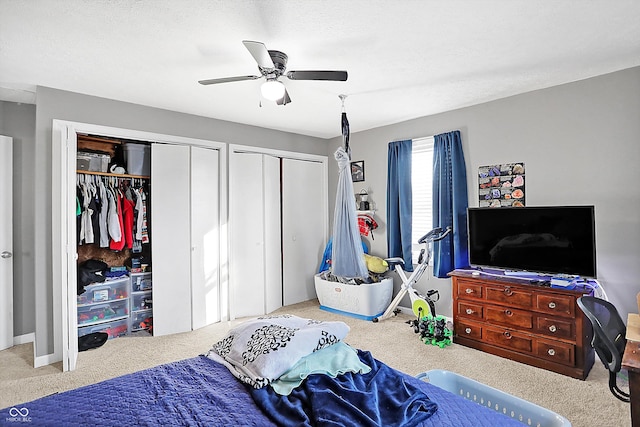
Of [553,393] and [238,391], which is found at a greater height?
[238,391]

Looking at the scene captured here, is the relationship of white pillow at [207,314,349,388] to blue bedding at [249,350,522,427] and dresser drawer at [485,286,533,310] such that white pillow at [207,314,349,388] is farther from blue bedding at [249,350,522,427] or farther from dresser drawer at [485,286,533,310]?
dresser drawer at [485,286,533,310]

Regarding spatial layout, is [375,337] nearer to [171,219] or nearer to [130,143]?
[171,219]

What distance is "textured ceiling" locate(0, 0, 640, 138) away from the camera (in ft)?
6.81

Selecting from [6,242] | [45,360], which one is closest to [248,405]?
[45,360]

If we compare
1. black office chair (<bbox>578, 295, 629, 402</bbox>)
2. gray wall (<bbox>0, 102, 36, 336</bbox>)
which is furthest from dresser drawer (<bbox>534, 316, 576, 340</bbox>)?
gray wall (<bbox>0, 102, 36, 336</bbox>)

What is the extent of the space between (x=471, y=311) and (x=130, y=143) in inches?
160

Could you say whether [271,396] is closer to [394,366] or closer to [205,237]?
[394,366]

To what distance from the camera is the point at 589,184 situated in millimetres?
3193

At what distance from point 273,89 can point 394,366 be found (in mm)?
2494

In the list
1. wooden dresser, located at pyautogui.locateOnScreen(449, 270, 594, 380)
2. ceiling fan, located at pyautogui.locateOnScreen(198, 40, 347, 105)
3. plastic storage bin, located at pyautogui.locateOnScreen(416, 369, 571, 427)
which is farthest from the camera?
wooden dresser, located at pyautogui.locateOnScreen(449, 270, 594, 380)

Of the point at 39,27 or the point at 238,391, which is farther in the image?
the point at 39,27

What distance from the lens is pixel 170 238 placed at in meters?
4.00

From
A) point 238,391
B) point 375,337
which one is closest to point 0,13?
point 238,391

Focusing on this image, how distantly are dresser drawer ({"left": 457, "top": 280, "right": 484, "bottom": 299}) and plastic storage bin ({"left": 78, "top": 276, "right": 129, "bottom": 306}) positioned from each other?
144 inches
